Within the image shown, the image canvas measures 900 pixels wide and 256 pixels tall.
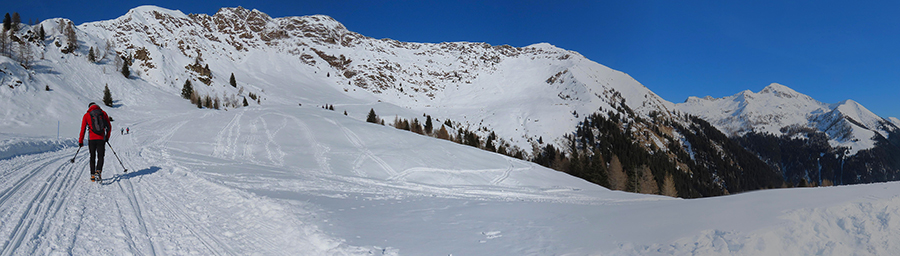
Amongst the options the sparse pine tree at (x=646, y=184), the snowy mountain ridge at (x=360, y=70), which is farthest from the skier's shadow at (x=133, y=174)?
the snowy mountain ridge at (x=360, y=70)

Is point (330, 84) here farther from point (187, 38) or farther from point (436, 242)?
point (436, 242)

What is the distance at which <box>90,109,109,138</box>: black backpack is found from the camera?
28.1 feet

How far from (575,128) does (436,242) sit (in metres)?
149

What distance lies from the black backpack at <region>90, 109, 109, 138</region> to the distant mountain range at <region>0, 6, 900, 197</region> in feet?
78.0

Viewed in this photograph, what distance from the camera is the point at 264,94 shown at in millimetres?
84125

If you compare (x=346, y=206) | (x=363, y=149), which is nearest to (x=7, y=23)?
(x=363, y=149)

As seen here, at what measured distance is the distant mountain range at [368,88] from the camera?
46.3m

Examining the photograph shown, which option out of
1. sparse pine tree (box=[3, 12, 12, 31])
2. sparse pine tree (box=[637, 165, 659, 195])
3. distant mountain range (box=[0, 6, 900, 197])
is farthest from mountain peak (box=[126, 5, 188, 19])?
sparse pine tree (box=[637, 165, 659, 195])

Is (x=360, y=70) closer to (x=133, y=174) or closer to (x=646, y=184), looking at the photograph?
(x=646, y=184)

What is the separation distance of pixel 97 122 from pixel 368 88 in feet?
420

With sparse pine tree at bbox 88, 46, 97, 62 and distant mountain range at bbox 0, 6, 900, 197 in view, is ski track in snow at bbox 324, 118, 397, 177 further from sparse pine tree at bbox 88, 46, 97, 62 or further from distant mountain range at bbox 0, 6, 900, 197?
sparse pine tree at bbox 88, 46, 97, 62

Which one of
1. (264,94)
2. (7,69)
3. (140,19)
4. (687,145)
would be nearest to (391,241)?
(7,69)

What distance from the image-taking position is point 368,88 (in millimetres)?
133875

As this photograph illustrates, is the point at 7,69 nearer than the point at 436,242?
No
